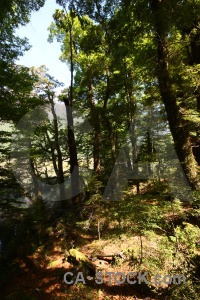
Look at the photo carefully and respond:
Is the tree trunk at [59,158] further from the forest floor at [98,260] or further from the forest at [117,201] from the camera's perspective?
the forest floor at [98,260]

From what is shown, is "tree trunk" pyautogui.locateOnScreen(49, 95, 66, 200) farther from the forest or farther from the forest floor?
the forest floor

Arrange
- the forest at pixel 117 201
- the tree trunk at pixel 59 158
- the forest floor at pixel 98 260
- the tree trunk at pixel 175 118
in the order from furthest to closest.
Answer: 1. the tree trunk at pixel 59 158
2. the tree trunk at pixel 175 118
3. the forest floor at pixel 98 260
4. the forest at pixel 117 201

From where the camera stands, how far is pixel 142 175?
1964 cm

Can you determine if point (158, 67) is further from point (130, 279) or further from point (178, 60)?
point (130, 279)

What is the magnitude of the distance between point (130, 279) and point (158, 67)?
6869 mm

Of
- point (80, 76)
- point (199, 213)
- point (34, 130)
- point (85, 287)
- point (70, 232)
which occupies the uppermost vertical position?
point (80, 76)

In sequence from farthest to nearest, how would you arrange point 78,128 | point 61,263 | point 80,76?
point 78,128 < point 80,76 < point 61,263

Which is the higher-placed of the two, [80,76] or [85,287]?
[80,76]

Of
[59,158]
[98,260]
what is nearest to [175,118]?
[98,260]

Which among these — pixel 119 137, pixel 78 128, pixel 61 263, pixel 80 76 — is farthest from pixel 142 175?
pixel 61 263

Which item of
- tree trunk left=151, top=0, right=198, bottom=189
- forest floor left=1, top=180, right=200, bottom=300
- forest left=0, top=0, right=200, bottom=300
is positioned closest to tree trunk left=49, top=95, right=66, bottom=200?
forest left=0, top=0, right=200, bottom=300

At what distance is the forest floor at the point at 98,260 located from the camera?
5.14 metres

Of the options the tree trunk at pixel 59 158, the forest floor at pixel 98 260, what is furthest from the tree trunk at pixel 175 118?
the tree trunk at pixel 59 158

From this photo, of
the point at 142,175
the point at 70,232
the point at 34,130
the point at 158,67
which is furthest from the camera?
the point at 142,175
